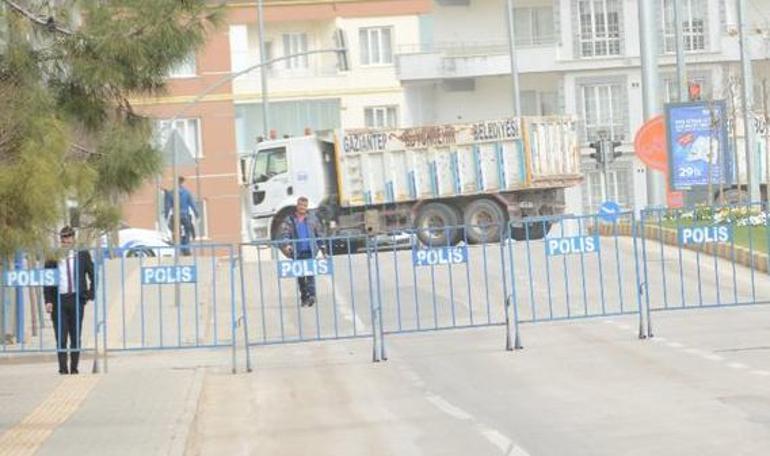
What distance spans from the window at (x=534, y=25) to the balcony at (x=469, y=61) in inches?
24.5

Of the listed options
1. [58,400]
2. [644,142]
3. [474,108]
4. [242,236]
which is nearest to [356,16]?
[474,108]

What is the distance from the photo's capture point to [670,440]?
10.1 meters

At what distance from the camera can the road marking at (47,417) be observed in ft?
35.0

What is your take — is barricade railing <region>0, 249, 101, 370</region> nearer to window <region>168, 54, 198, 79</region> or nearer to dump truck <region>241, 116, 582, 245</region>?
window <region>168, 54, 198, 79</region>

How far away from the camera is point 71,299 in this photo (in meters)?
15.7

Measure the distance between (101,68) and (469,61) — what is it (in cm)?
4512

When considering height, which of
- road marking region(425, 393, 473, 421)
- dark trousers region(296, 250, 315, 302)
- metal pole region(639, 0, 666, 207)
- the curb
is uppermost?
metal pole region(639, 0, 666, 207)

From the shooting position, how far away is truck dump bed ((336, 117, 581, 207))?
37.4 metres

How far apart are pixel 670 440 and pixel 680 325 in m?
8.04

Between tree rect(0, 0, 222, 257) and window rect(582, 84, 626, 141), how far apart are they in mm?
44361

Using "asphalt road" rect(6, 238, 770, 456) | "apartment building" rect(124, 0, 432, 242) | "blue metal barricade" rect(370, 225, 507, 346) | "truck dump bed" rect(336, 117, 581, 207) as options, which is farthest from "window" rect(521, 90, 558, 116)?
"asphalt road" rect(6, 238, 770, 456)

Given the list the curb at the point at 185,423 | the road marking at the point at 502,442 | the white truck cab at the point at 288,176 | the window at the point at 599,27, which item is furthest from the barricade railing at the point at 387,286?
the window at the point at 599,27

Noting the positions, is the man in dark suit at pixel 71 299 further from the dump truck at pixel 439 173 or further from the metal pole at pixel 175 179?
the dump truck at pixel 439 173

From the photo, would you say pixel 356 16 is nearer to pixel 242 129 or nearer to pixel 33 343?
pixel 242 129
